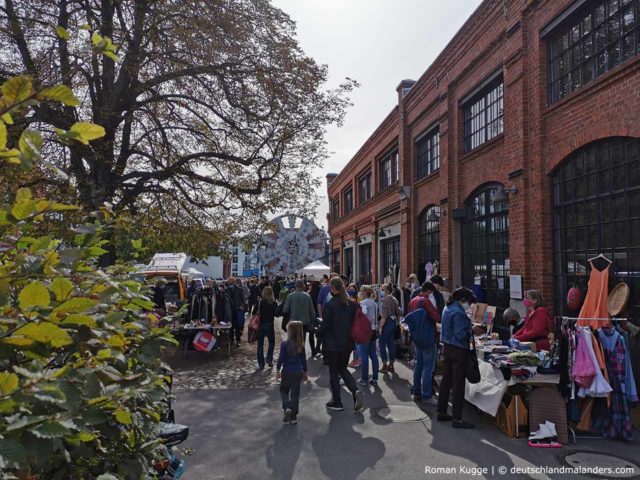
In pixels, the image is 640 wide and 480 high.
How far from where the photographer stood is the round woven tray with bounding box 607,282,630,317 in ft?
21.1

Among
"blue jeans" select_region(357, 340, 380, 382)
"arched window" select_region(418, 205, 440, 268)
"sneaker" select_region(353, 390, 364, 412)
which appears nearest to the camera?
"sneaker" select_region(353, 390, 364, 412)

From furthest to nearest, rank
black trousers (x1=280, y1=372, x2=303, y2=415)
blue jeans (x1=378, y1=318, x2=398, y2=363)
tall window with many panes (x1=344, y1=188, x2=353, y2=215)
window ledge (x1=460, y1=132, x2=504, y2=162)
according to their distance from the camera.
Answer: tall window with many panes (x1=344, y1=188, x2=353, y2=215), window ledge (x1=460, y1=132, x2=504, y2=162), blue jeans (x1=378, y1=318, x2=398, y2=363), black trousers (x1=280, y1=372, x2=303, y2=415)

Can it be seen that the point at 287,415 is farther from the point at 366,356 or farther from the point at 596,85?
the point at 596,85

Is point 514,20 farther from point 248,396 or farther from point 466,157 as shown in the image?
point 248,396

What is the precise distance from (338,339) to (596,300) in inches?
152

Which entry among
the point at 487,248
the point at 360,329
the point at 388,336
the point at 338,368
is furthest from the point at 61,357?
the point at 487,248

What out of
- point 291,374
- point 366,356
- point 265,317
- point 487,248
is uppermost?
point 487,248

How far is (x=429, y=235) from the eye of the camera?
1617cm

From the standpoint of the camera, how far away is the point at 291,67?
39.4 feet

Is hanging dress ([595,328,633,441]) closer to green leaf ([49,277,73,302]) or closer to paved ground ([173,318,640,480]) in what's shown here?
paved ground ([173,318,640,480])

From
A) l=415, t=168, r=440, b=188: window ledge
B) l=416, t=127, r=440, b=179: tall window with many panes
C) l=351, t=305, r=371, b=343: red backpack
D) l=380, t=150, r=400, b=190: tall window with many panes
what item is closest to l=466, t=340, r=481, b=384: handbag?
l=351, t=305, r=371, b=343: red backpack

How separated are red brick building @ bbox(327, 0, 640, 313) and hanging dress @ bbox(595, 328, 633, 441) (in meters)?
1.77

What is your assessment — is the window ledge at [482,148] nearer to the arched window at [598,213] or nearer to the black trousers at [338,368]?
the arched window at [598,213]

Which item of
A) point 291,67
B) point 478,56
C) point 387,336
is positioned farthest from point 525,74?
point 387,336
